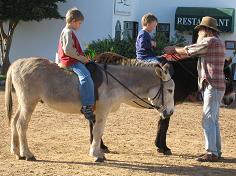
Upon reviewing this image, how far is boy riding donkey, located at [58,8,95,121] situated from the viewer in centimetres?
742

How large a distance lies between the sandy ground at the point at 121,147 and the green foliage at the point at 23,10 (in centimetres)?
781

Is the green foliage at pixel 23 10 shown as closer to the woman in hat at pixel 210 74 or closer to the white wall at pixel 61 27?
the white wall at pixel 61 27

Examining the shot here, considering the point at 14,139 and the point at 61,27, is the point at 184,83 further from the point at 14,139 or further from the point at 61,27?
the point at 61,27

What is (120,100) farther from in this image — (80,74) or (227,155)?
(227,155)

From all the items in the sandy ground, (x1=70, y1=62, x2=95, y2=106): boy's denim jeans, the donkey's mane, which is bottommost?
the sandy ground

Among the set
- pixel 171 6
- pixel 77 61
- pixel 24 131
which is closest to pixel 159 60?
pixel 77 61

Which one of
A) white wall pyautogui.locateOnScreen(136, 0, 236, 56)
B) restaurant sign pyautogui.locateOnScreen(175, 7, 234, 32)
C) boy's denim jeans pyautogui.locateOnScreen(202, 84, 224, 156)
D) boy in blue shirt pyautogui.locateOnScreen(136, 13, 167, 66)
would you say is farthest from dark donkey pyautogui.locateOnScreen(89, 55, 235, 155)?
white wall pyautogui.locateOnScreen(136, 0, 236, 56)

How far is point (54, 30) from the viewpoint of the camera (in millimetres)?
22906

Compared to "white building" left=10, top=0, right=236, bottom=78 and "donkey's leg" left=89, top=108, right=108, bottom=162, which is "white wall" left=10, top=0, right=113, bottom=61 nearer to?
"white building" left=10, top=0, right=236, bottom=78

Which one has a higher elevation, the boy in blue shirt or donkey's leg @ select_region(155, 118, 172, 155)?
the boy in blue shirt

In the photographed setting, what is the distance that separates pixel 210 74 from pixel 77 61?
1.99 metres

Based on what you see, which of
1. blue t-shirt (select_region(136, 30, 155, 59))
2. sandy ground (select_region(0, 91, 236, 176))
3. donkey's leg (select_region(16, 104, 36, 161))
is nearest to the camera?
sandy ground (select_region(0, 91, 236, 176))

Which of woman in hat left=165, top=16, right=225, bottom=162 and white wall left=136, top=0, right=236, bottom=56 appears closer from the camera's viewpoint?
woman in hat left=165, top=16, right=225, bottom=162

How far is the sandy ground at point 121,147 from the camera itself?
736cm
